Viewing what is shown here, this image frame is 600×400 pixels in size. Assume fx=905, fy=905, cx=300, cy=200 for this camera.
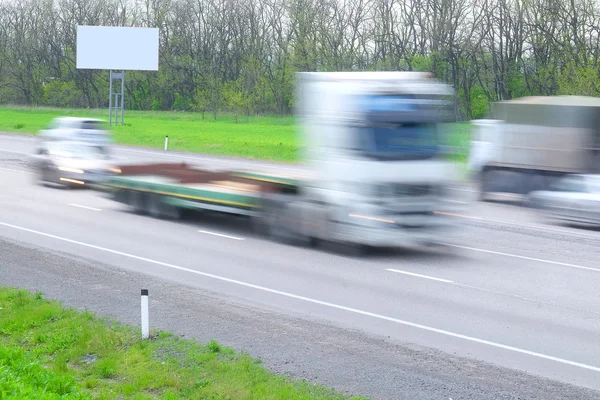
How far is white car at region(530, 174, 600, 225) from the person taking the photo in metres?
20.5

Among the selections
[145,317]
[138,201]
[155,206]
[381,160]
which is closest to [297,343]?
[145,317]

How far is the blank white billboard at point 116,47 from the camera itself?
59.2m

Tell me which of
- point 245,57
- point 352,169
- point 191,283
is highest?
point 245,57

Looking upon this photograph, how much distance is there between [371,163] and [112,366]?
746cm

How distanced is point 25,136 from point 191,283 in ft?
133

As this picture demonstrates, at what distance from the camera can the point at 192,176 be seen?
19562mm

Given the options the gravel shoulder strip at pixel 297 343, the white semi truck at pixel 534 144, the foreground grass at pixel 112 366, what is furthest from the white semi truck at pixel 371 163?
the white semi truck at pixel 534 144

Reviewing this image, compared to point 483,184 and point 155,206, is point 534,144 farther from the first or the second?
point 155,206

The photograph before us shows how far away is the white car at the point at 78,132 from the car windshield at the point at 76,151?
0.74 m

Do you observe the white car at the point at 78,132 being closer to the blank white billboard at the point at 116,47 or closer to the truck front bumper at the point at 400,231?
the truck front bumper at the point at 400,231

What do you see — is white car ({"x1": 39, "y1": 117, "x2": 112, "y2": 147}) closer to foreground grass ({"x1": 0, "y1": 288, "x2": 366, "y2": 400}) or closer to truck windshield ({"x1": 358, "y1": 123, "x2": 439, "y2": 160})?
truck windshield ({"x1": 358, "y1": 123, "x2": 439, "y2": 160})

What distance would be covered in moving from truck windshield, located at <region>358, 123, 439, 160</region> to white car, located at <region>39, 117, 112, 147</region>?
45.0 ft

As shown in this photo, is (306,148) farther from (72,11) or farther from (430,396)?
(72,11)

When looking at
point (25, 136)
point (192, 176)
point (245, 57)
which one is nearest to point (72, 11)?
point (245, 57)
